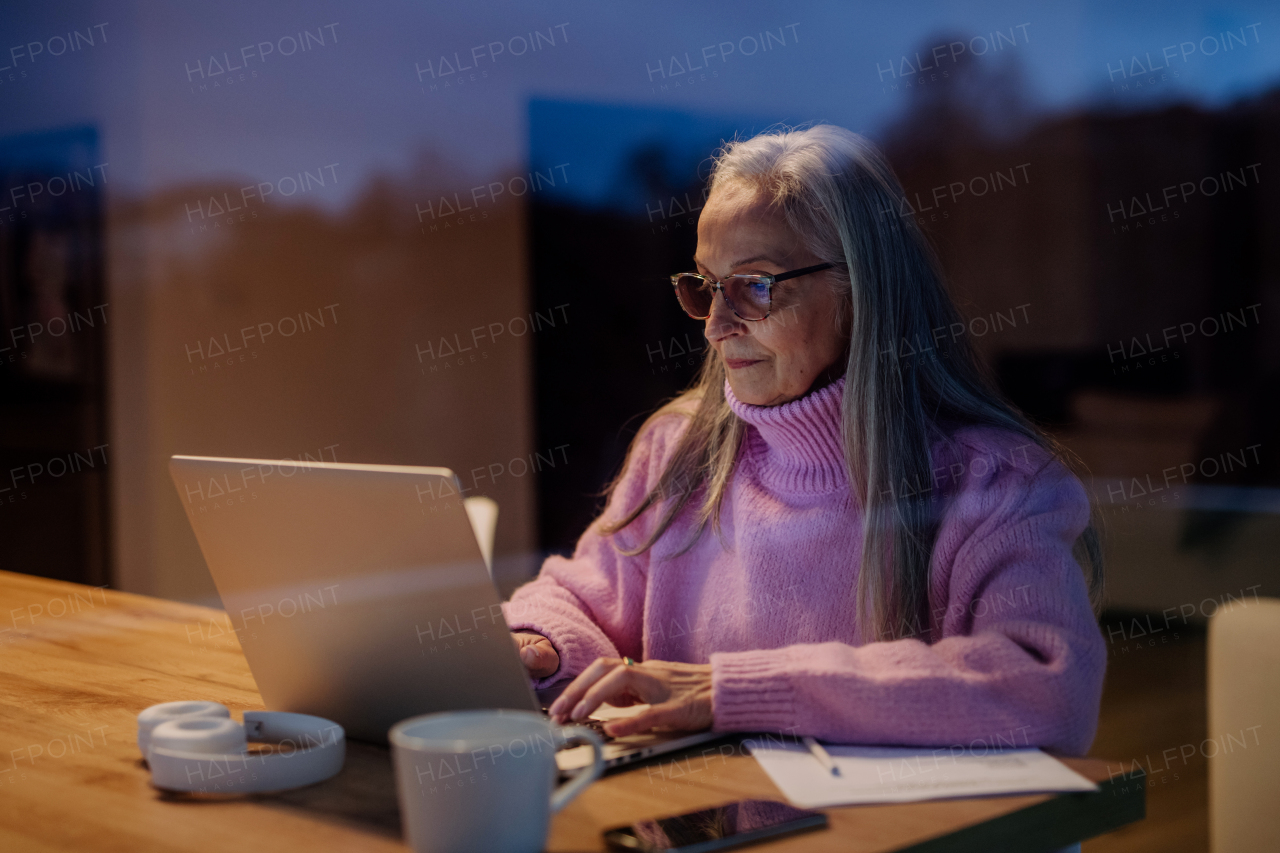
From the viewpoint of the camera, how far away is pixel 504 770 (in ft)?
2.21

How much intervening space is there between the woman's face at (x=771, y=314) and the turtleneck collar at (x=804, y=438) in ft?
0.10

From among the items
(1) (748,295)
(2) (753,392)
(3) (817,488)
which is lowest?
(3) (817,488)

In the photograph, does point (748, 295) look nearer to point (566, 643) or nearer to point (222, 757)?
point (566, 643)

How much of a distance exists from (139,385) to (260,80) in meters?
1.07

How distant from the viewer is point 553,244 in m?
4.73

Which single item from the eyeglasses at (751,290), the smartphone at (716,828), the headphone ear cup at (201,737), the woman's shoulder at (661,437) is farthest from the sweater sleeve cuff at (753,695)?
the woman's shoulder at (661,437)

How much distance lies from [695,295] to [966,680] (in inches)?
25.1

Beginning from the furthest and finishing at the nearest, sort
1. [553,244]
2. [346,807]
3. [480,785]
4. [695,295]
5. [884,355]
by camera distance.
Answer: [553,244]
[695,295]
[884,355]
[346,807]
[480,785]

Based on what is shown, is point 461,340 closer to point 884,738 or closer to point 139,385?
point 139,385

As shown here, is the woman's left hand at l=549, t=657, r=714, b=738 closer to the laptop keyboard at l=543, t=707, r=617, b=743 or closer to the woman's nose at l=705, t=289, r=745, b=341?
the laptop keyboard at l=543, t=707, r=617, b=743

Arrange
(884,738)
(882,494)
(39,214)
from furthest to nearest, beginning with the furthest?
(39,214), (882,494), (884,738)

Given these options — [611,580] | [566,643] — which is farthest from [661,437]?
[566,643]

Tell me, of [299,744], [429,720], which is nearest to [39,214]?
[299,744]

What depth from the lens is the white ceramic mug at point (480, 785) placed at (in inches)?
26.2
